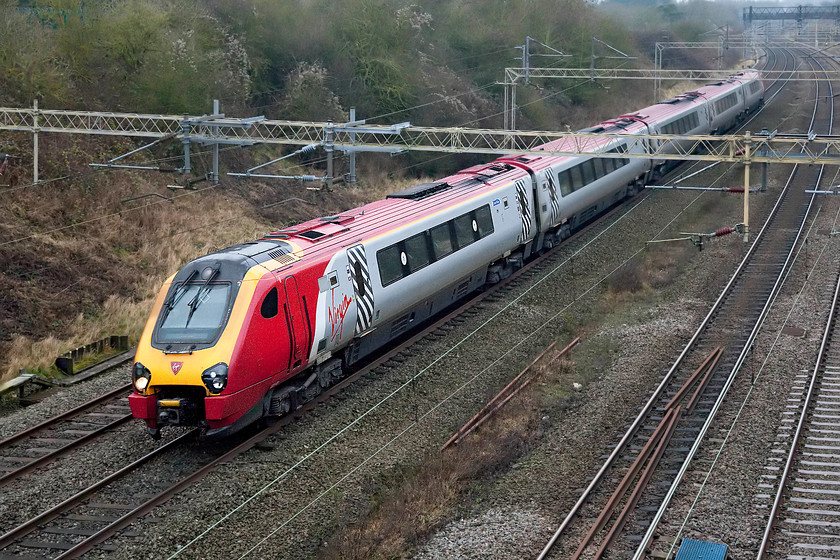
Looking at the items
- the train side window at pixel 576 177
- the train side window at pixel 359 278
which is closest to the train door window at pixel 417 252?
the train side window at pixel 359 278

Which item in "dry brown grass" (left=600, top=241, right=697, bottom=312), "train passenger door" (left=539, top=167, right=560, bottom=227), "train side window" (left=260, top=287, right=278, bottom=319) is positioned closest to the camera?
"train side window" (left=260, top=287, right=278, bottom=319)

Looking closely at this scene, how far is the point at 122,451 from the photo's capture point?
49.3 feet

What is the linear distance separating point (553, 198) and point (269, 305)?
13.8m

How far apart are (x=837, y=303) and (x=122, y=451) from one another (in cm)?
1719

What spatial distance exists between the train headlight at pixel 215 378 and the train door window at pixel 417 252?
6.17 metres

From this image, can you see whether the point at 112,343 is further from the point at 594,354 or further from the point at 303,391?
the point at 594,354

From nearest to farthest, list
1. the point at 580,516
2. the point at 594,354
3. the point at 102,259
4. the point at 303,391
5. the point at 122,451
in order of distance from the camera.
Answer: the point at 580,516 < the point at 122,451 < the point at 303,391 < the point at 594,354 < the point at 102,259

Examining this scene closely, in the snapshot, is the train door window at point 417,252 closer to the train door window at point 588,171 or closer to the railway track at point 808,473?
the railway track at point 808,473

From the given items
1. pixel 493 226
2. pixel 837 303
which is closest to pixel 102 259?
pixel 493 226

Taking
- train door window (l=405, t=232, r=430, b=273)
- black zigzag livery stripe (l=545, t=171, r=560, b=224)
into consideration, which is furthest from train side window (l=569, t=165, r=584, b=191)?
train door window (l=405, t=232, r=430, b=273)

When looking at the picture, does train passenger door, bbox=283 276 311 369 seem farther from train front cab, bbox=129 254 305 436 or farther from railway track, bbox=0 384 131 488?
railway track, bbox=0 384 131 488

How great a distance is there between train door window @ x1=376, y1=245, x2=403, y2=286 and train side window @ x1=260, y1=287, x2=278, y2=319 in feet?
11.6

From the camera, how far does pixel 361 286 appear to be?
1764 cm

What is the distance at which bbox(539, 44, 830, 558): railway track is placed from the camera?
501 inches
